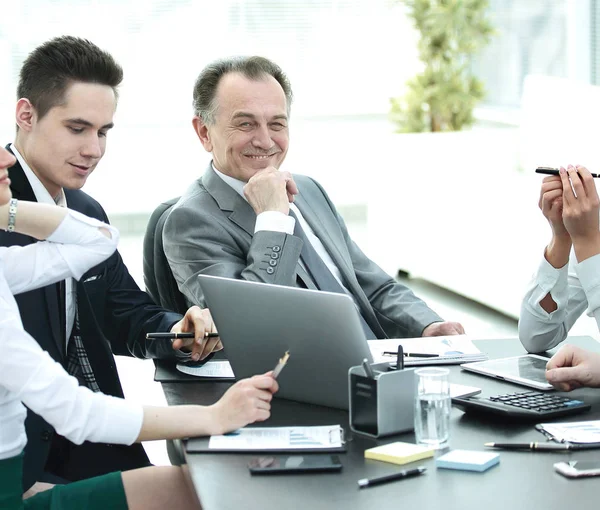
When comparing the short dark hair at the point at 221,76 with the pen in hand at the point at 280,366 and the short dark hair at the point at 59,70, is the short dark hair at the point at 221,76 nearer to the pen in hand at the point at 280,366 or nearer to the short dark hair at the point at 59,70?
the short dark hair at the point at 59,70

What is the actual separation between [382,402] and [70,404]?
48 cm

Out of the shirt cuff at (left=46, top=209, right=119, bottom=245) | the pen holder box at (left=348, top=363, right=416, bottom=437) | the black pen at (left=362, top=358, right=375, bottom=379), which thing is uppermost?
the shirt cuff at (left=46, top=209, right=119, bottom=245)

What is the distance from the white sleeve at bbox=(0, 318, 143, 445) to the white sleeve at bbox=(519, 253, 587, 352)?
0.98m

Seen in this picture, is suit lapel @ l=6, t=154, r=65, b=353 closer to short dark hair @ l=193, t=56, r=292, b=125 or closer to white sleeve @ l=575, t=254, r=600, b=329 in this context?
short dark hair @ l=193, t=56, r=292, b=125

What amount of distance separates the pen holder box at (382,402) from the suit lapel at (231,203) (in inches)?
35.8

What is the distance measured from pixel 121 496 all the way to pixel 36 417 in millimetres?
316

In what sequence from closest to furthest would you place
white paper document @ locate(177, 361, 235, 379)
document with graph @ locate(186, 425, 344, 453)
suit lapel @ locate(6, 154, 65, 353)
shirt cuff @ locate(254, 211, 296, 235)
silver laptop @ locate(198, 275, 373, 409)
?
document with graph @ locate(186, 425, 344, 453), silver laptop @ locate(198, 275, 373, 409), white paper document @ locate(177, 361, 235, 379), suit lapel @ locate(6, 154, 65, 353), shirt cuff @ locate(254, 211, 296, 235)

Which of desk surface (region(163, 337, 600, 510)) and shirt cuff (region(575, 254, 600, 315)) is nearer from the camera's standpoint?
desk surface (region(163, 337, 600, 510))

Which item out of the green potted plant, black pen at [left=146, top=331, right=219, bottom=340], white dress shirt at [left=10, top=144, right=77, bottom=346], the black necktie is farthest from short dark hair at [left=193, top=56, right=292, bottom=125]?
the green potted plant

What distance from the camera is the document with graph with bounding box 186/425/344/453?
1.48 m

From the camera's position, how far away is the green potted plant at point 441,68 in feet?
21.1

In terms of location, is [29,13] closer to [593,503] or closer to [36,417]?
[36,417]

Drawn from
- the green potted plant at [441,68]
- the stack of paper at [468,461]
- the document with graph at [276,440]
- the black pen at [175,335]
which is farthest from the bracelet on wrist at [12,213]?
the green potted plant at [441,68]

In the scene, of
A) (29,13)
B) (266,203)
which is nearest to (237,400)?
(266,203)
